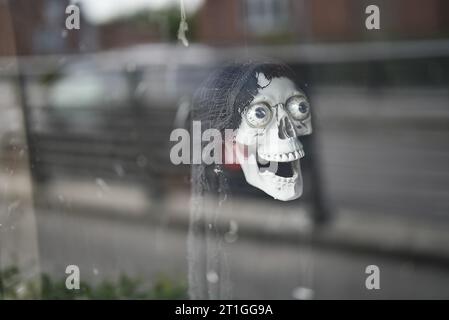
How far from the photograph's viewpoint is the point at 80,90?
342 cm

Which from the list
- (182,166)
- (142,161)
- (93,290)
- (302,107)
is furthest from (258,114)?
(142,161)

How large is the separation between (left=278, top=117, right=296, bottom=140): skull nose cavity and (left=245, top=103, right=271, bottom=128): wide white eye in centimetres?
3

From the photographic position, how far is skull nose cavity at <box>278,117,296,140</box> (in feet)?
4.51

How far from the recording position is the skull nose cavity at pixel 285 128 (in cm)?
138

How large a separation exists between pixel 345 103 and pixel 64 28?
2.18 m

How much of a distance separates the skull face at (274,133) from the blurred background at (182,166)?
0.08 metres

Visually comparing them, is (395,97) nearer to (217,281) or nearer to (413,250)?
(413,250)

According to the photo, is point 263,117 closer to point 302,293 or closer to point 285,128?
A: point 285,128

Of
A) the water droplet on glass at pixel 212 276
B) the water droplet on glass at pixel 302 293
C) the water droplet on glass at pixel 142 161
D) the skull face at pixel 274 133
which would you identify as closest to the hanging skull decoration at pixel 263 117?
the skull face at pixel 274 133

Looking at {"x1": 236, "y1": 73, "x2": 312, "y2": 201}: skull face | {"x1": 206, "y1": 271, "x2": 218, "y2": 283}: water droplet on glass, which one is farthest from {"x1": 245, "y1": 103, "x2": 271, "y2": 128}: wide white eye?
{"x1": 206, "y1": 271, "x2": 218, "y2": 283}: water droplet on glass

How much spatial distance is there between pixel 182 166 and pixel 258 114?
16.0 inches

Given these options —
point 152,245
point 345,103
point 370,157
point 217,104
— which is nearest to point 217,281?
point 217,104

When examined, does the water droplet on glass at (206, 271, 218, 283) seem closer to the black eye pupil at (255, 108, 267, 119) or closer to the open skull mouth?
the open skull mouth

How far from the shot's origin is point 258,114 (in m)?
1.36
